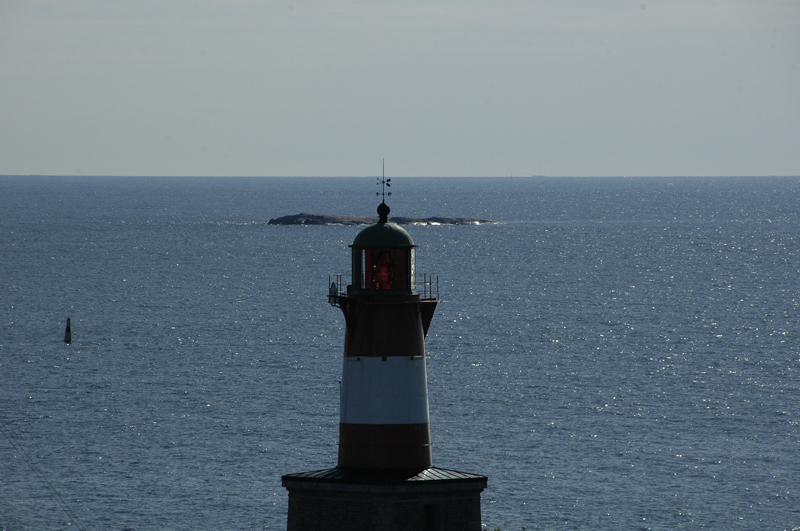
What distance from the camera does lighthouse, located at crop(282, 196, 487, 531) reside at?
2497 centimetres

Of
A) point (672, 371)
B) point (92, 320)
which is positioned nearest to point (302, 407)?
point (672, 371)

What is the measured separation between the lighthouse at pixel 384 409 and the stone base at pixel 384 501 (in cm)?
2

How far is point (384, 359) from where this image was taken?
82.2 ft

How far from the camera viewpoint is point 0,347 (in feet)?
313

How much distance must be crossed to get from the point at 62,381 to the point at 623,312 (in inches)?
A: 2469

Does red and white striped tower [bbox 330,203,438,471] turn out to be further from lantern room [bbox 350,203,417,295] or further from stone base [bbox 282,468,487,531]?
stone base [bbox 282,468,487,531]

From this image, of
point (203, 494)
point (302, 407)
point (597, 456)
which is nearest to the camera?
point (203, 494)

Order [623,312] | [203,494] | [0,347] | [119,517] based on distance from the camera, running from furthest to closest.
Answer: [623,312]
[0,347]
[203,494]
[119,517]

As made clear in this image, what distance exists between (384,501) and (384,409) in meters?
Result: 1.92

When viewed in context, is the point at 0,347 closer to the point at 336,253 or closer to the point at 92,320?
the point at 92,320

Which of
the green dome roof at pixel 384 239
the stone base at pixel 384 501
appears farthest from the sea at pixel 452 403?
the green dome roof at pixel 384 239

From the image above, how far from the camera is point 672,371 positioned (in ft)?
284

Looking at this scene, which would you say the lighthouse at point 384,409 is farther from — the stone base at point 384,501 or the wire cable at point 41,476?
the wire cable at point 41,476

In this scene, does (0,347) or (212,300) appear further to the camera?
(212,300)
